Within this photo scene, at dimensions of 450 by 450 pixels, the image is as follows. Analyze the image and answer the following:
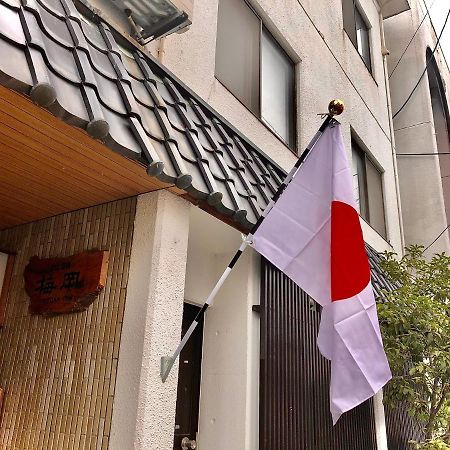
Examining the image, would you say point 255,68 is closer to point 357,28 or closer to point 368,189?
point 368,189

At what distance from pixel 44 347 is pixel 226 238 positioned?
2.17 m

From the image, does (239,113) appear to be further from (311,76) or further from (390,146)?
(390,146)

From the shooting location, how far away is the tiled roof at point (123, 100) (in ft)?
8.54

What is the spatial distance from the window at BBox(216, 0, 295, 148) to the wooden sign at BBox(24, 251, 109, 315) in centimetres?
333

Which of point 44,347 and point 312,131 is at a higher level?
point 312,131

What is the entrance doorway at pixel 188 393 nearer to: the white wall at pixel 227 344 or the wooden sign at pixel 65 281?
the white wall at pixel 227 344

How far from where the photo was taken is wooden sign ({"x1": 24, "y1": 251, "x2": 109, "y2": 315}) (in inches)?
149

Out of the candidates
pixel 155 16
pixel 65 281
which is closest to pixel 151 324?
pixel 65 281

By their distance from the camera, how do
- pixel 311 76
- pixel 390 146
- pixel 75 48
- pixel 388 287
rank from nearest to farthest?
pixel 75 48, pixel 388 287, pixel 311 76, pixel 390 146

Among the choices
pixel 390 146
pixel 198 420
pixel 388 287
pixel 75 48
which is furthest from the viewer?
pixel 390 146

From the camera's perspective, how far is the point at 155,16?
4.56 metres

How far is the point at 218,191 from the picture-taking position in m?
3.77

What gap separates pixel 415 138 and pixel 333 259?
44.0ft

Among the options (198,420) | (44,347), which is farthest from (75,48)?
(198,420)
